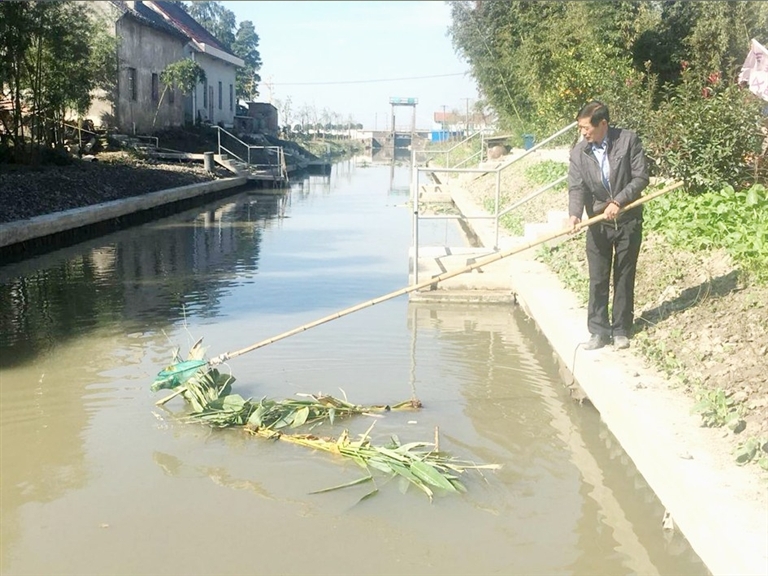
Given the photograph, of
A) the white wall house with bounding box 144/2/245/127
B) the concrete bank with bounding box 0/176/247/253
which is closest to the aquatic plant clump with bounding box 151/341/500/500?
the concrete bank with bounding box 0/176/247/253

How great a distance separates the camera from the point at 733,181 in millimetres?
7832

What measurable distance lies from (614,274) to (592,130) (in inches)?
39.2

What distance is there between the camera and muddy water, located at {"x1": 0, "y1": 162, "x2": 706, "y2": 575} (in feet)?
13.3

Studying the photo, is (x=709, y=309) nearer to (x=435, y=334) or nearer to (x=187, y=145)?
(x=435, y=334)

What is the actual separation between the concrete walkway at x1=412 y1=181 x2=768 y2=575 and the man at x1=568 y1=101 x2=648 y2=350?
9.2 inches

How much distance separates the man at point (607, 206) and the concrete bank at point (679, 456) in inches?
9.6

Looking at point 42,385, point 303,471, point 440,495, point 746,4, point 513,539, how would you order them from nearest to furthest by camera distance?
point 513,539 < point 440,495 < point 303,471 < point 42,385 < point 746,4

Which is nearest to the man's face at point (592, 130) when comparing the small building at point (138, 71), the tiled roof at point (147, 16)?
the small building at point (138, 71)

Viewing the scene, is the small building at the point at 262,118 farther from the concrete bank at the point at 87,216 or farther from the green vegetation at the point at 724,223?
the green vegetation at the point at 724,223

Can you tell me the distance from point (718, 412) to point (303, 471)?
225 centimetres

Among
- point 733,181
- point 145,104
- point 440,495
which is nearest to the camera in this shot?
point 440,495

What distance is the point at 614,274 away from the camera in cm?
591

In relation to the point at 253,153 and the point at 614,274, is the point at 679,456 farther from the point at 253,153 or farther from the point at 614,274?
the point at 253,153

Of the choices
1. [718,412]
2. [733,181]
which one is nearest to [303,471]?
Result: [718,412]
